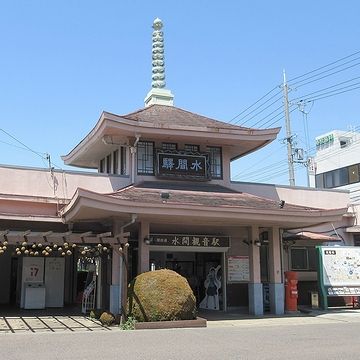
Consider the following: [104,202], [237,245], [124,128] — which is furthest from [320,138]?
[104,202]

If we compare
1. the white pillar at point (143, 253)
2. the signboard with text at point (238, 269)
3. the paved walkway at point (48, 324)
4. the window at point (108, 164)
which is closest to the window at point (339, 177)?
the signboard with text at point (238, 269)

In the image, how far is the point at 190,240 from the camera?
18.3 metres

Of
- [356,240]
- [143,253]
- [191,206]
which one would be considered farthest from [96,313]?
[356,240]

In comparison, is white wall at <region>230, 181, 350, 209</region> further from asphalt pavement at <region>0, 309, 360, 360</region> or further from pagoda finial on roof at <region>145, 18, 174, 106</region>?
asphalt pavement at <region>0, 309, 360, 360</region>

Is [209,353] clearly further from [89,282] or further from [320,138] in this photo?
[320,138]

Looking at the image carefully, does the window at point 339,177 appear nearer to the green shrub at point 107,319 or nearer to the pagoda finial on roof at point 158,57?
the pagoda finial on roof at point 158,57

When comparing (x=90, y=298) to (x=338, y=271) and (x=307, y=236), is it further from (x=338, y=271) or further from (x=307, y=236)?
(x=338, y=271)

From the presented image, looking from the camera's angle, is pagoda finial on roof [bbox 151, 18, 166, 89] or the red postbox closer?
the red postbox

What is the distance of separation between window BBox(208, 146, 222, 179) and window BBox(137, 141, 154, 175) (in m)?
2.37

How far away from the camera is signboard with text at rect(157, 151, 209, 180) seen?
1898cm

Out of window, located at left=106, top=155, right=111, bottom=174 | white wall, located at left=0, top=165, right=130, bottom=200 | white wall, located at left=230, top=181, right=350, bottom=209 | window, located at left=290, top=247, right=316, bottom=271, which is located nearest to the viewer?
white wall, located at left=0, top=165, right=130, bottom=200

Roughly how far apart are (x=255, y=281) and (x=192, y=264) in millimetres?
3974

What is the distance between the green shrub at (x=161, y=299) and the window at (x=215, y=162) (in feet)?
19.5

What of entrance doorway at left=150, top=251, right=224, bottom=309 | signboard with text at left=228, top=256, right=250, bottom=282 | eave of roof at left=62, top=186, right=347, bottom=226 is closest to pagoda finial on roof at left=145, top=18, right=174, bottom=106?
eave of roof at left=62, top=186, right=347, bottom=226
